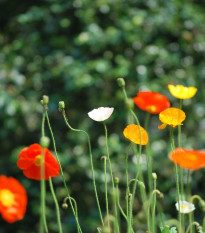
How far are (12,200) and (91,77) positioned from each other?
50.7 inches

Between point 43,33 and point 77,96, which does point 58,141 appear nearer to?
point 77,96

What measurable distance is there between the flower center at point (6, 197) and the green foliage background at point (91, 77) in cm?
117

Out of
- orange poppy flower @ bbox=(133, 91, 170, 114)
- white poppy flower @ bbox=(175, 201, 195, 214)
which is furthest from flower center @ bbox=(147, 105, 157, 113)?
white poppy flower @ bbox=(175, 201, 195, 214)

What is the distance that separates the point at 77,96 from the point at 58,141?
0.68 ft

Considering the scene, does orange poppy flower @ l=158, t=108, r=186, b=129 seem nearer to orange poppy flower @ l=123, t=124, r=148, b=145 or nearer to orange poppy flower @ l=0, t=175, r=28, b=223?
orange poppy flower @ l=123, t=124, r=148, b=145

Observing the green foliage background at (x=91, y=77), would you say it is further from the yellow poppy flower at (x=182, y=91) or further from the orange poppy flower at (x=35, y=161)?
the orange poppy flower at (x=35, y=161)

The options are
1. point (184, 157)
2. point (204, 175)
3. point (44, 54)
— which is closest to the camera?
point (184, 157)

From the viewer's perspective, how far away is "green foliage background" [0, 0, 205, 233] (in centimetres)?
198

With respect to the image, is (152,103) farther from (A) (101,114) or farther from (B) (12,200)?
(B) (12,200)

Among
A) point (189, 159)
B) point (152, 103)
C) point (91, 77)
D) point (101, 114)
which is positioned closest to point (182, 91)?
point (152, 103)

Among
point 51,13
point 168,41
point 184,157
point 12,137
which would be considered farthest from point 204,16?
point 184,157

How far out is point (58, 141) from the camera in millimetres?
2051

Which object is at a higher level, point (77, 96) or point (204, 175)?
point (77, 96)

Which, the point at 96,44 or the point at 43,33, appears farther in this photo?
the point at 43,33
